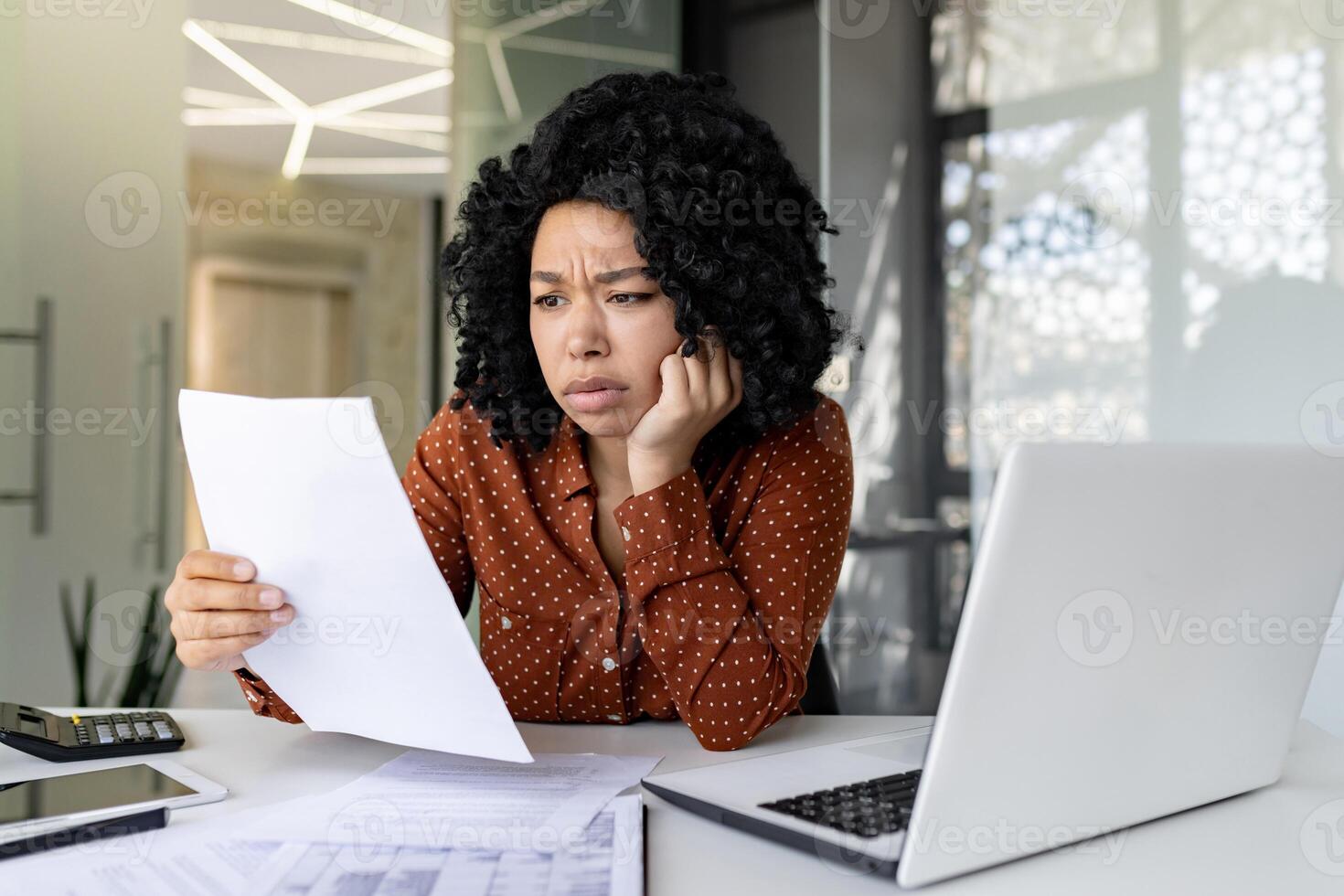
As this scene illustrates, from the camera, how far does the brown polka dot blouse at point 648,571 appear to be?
1.14m

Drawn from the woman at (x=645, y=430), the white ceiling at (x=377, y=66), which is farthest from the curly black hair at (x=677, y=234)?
the white ceiling at (x=377, y=66)

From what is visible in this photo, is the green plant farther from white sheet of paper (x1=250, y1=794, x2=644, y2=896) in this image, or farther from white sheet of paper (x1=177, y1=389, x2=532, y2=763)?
white sheet of paper (x1=250, y1=794, x2=644, y2=896)

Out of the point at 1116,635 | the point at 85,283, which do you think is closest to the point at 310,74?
the point at 85,283

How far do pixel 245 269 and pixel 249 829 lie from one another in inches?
294

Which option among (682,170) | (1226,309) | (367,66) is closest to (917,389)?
(1226,309)

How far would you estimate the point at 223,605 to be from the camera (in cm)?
88

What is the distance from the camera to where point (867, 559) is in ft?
10.5

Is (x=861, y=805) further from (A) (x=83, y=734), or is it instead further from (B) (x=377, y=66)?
(B) (x=377, y=66)

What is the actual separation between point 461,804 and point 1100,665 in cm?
47

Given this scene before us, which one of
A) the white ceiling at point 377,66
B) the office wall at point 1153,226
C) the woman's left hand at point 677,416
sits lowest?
the woman's left hand at point 677,416

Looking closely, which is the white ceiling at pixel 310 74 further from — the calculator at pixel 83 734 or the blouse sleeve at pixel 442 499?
the calculator at pixel 83 734

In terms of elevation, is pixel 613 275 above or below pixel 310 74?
below

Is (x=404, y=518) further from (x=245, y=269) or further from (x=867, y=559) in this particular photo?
(x=245, y=269)

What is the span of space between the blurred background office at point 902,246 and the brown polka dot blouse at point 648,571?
1062 mm
